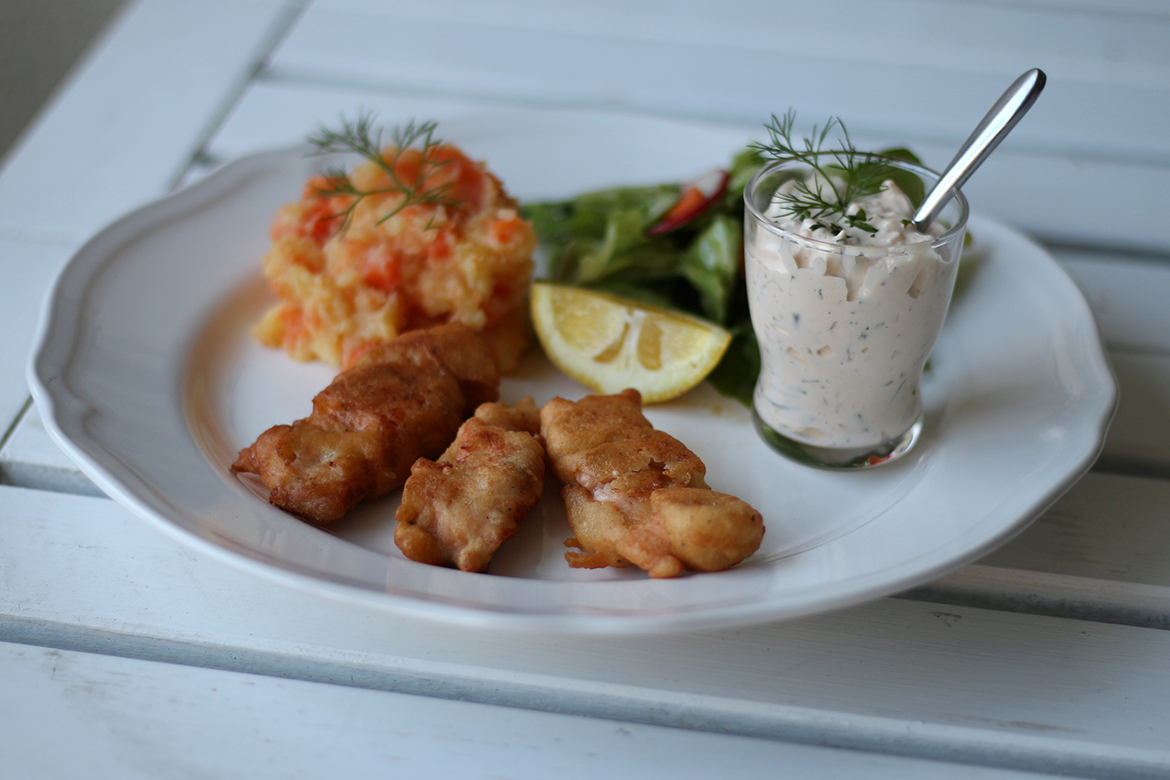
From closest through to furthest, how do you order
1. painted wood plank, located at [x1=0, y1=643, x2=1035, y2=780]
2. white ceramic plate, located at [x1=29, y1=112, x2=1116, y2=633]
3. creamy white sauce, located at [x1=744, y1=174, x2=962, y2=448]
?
painted wood plank, located at [x1=0, y1=643, x2=1035, y2=780], white ceramic plate, located at [x1=29, y1=112, x2=1116, y2=633], creamy white sauce, located at [x1=744, y1=174, x2=962, y2=448]

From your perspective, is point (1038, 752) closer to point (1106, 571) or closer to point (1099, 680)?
point (1099, 680)

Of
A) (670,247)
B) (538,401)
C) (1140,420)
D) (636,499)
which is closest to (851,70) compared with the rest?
(670,247)

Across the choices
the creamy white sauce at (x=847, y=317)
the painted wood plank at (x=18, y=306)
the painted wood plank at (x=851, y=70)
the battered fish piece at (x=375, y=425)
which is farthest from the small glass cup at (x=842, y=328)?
the painted wood plank at (x=18, y=306)

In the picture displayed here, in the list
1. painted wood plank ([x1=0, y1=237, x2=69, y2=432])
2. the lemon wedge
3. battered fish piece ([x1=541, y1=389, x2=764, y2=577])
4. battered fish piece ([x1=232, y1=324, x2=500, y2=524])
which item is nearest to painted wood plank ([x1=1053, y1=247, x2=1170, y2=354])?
the lemon wedge

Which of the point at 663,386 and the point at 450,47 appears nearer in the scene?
the point at 663,386

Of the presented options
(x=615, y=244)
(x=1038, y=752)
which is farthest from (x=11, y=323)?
(x=1038, y=752)

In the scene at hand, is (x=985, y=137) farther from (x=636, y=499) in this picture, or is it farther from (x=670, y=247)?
(x=670, y=247)

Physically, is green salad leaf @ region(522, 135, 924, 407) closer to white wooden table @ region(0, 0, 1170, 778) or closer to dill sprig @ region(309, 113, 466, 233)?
dill sprig @ region(309, 113, 466, 233)
